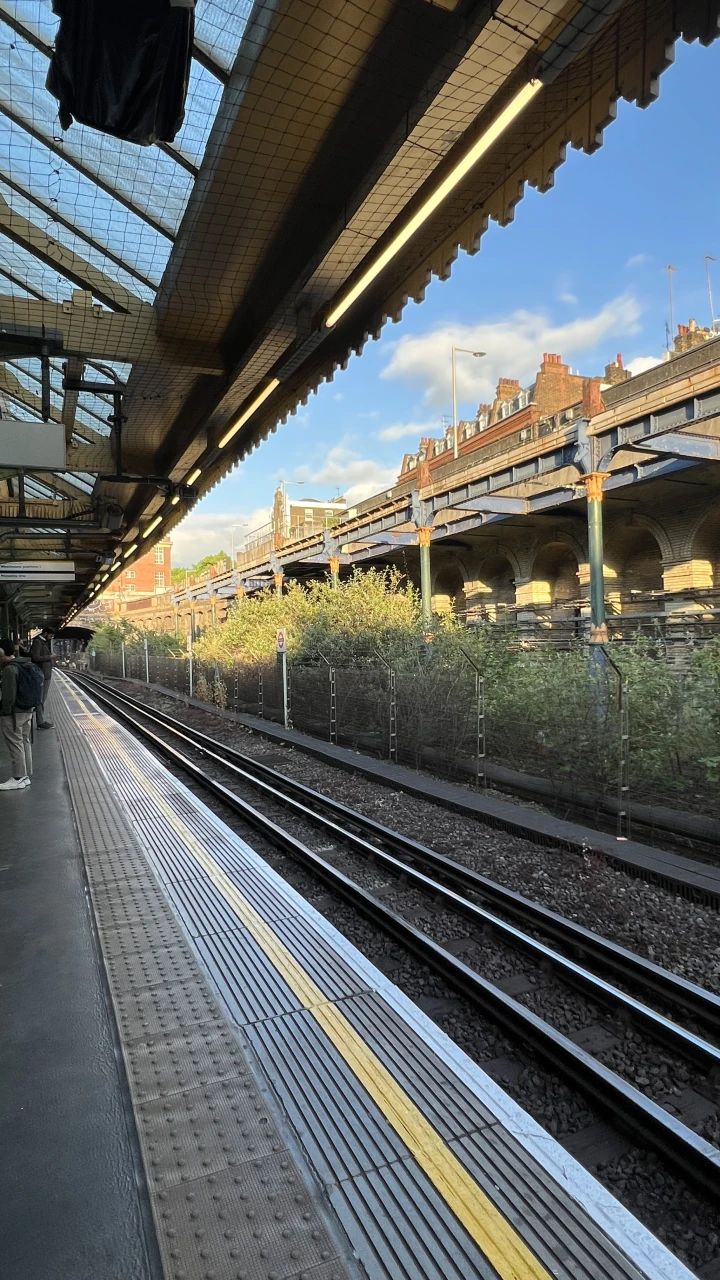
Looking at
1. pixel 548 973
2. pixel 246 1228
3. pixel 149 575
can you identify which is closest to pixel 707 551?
pixel 548 973

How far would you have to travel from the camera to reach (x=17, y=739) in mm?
7930

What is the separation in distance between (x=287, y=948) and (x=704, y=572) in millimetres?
18257

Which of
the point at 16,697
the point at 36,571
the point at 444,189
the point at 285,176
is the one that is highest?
the point at 285,176

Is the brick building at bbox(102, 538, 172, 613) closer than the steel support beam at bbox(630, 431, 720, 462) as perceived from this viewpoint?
No

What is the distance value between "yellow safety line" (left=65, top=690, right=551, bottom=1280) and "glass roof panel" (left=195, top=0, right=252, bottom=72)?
4.16 metres

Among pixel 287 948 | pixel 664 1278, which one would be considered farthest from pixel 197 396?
pixel 664 1278

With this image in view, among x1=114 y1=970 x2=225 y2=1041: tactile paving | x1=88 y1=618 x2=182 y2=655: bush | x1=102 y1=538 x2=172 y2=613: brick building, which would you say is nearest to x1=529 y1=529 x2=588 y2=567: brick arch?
x1=114 y1=970 x2=225 y2=1041: tactile paving

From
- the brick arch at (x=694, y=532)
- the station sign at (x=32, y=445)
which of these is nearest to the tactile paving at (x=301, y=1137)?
the station sign at (x=32, y=445)

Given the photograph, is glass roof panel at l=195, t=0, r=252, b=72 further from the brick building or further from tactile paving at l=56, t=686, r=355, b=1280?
the brick building

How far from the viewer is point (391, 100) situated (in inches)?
114

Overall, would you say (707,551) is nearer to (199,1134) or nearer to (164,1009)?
(164,1009)

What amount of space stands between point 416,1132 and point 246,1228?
2.23 feet

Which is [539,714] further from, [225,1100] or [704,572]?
[704,572]

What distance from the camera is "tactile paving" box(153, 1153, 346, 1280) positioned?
183 centimetres
